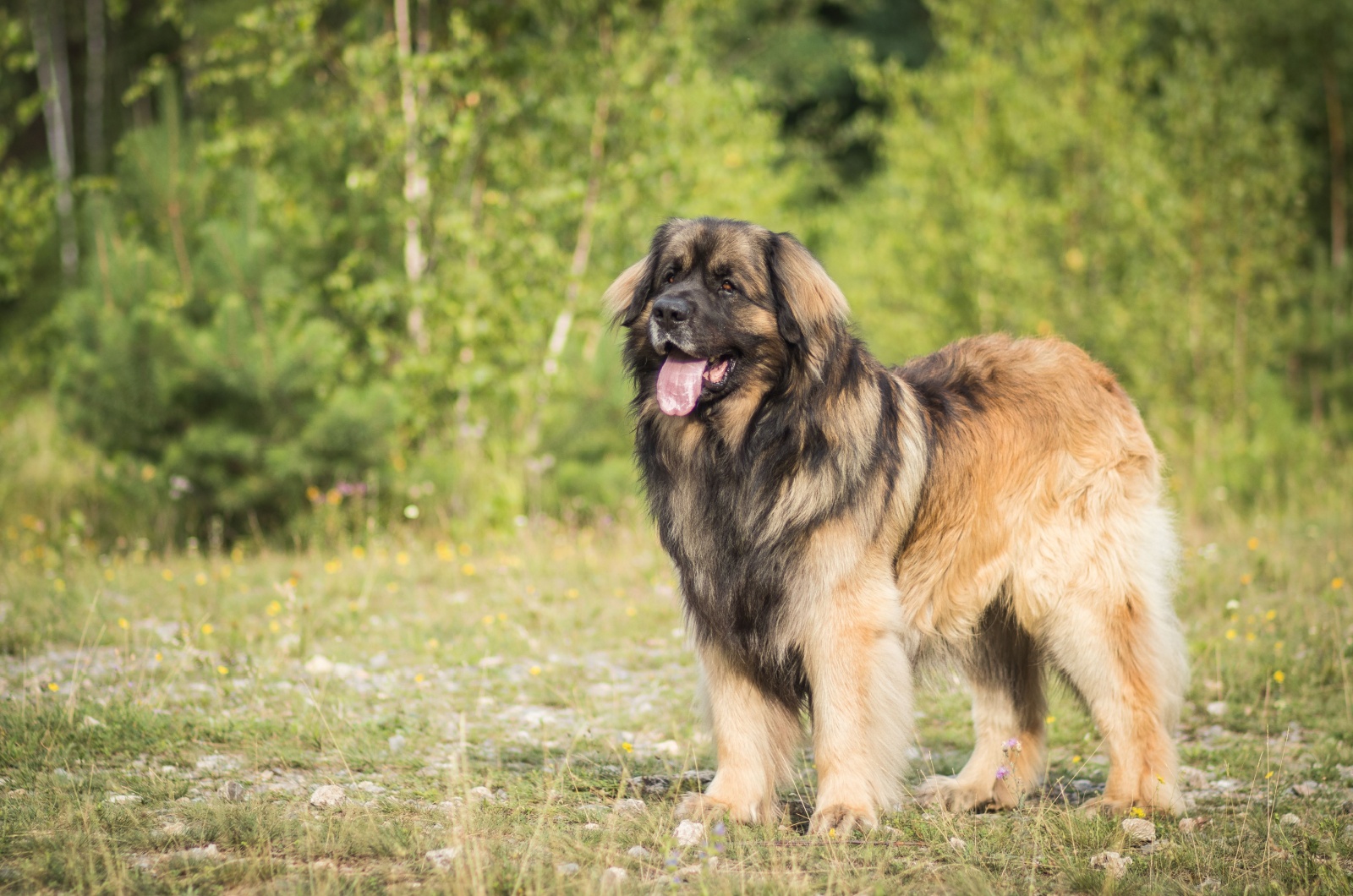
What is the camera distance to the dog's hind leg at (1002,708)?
14.0ft

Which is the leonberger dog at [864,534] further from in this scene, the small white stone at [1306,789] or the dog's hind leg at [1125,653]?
the small white stone at [1306,789]

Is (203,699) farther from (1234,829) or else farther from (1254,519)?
(1254,519)

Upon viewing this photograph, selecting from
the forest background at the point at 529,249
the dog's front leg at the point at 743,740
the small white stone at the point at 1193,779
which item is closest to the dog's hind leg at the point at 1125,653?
the small white stone at the point at 1193,779

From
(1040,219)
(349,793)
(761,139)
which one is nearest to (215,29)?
(761,139)

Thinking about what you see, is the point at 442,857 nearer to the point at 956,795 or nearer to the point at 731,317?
the point at 731,317

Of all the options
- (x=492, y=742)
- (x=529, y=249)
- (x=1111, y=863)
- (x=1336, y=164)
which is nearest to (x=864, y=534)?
(x=1111, y=863)

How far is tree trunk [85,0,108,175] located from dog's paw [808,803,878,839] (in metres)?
20.9

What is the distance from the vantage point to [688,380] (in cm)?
379

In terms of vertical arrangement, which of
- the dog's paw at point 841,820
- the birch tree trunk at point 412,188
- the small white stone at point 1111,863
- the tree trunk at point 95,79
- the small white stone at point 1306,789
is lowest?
the small white stone at point 1306,789

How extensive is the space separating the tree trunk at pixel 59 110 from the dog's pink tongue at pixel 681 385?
9042mm

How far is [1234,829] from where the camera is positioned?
11.6 feet

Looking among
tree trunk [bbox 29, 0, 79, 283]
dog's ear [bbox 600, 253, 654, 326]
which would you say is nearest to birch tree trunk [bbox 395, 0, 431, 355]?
tree trunk [bbox 29, 0, 79, 283]

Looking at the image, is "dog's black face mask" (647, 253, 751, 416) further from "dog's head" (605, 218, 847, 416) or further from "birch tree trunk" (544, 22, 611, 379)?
"birch tree trunk" (544, 22, 611, 379)

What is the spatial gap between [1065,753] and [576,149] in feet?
21.8
